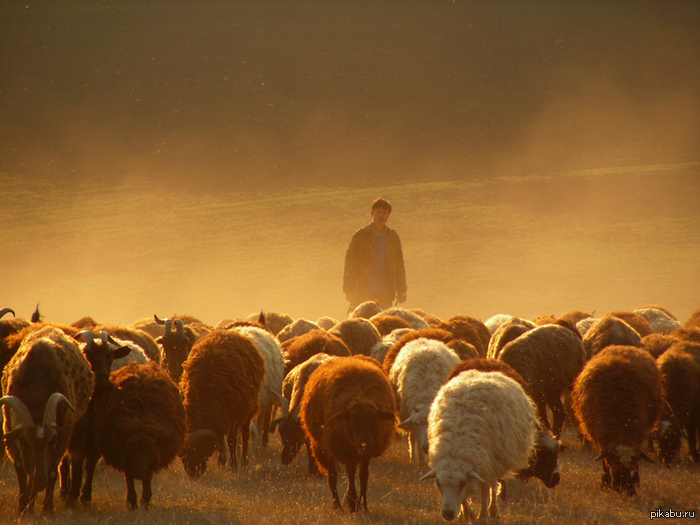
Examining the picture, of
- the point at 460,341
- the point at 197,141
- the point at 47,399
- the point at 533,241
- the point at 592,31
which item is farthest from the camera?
the point at 592,31

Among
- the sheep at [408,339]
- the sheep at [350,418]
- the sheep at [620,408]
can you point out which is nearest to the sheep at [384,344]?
the sheep at [408,339]

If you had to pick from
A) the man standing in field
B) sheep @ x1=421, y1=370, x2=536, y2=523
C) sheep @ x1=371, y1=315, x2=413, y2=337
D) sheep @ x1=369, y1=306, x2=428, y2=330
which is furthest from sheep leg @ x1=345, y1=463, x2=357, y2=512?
the man standing in field

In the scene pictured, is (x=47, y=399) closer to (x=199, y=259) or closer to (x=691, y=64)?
(x=199, y=259)

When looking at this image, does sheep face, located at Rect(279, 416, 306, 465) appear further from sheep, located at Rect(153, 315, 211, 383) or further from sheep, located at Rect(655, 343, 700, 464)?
sheep, located at Rect(655, 343, 700, 464)

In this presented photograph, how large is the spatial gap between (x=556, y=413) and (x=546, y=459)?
2.34m

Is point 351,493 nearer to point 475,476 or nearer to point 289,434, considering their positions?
point 475,476

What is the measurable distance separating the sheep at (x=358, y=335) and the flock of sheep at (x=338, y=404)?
0.70 metres

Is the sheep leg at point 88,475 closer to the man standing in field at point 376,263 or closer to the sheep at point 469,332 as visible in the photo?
the sheep at point 469,332

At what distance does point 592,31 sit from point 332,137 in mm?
30512

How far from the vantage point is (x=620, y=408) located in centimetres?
845

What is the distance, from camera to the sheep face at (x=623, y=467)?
8.12 metres

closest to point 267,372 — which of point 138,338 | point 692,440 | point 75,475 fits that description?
point 138,338

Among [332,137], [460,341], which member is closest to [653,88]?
[332,137]

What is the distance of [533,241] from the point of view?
45.4 meters
